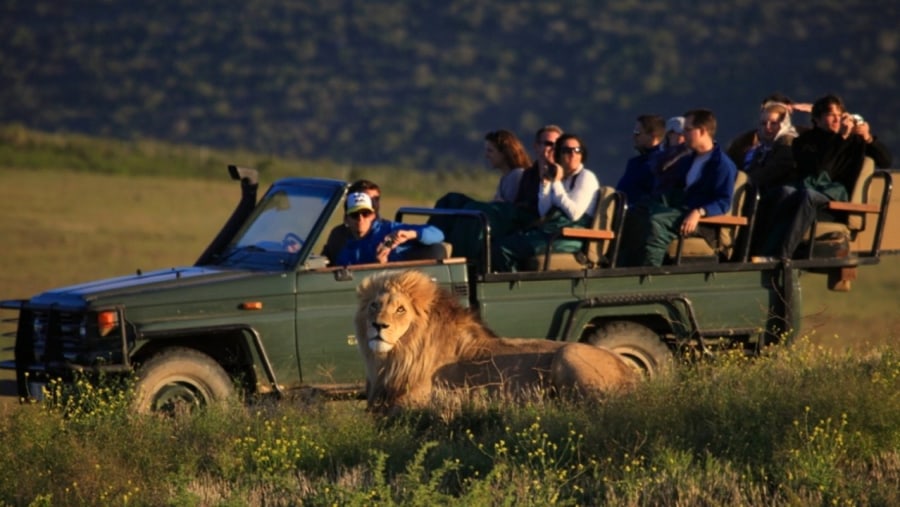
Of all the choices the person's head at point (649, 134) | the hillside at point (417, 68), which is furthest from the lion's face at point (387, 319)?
the hillside at point (417, 68)

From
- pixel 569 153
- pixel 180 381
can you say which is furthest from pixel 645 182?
pixel 180 381

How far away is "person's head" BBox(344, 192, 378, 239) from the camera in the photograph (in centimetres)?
1171

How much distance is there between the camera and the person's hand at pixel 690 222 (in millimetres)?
12055

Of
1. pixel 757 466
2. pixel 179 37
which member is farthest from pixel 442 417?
pixel 179 37

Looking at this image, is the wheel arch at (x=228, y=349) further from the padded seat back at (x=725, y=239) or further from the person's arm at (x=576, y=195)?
the padded seat back at (x=725, y=239)

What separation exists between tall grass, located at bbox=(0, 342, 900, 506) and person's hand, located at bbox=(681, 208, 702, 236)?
2.09m

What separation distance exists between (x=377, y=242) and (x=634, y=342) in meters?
1.82

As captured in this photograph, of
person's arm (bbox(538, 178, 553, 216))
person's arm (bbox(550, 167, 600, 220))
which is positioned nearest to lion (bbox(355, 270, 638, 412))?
person's arm (bbox(550, 167, 600, 220))

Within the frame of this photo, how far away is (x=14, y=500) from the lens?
8.88m

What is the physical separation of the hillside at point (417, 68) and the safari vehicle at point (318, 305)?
5975cm

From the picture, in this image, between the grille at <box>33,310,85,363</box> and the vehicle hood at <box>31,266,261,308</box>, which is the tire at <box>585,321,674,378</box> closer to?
the vehicle hood at <box>31,266,261,308</box>

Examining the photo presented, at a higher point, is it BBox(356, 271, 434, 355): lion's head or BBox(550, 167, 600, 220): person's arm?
BBox(550, 167, 600, 220): person's arm

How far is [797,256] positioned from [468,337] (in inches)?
122

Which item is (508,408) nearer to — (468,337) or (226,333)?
(468,337)
